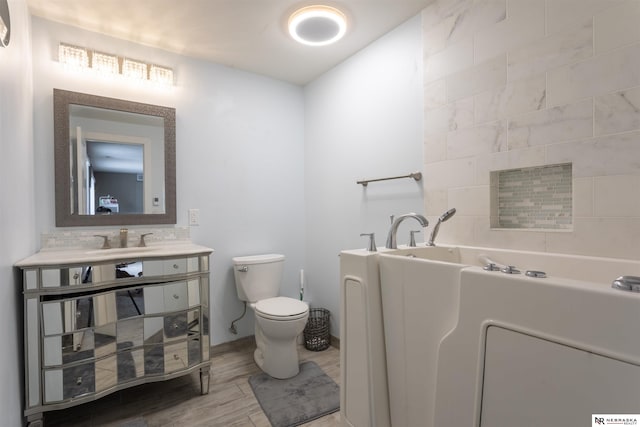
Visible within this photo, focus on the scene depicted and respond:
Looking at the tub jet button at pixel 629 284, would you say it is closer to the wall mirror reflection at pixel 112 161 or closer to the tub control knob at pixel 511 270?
the tub control knob at pixel 511 270

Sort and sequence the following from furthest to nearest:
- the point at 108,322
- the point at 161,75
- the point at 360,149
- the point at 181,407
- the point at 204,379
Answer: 1. the point at 360,149
2. the point at 161,75
3. the point at 204,379
4. the point at 181,407
5. the point at 108,322

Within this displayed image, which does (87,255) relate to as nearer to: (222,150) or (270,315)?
(270,315)

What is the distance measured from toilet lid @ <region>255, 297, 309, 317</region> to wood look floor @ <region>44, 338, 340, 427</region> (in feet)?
1.52

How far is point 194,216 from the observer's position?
7.64 ft

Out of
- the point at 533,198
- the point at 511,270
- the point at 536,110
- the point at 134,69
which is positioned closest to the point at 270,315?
the point at 511,270

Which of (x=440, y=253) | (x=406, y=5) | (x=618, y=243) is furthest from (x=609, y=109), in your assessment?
(x=406, y=5)

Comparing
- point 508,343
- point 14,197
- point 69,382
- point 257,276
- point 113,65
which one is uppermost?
point 113,65

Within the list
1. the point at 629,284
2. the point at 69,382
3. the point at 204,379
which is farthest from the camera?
the point at 204,379

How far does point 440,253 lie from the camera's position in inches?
65.4

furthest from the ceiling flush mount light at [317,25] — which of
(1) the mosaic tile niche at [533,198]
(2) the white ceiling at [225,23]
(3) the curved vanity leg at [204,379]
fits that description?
(3) the curved vanity leg at [204,379]

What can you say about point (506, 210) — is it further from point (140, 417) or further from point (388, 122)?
point (140, 417)

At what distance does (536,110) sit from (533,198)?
0.41 metres

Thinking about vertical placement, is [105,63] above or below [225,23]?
below

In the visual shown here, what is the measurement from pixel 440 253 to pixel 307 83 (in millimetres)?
2007
